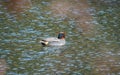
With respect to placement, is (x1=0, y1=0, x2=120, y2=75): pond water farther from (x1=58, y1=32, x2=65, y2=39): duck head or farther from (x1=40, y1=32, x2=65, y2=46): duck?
(x1=58, y1=32, x2=65, y2=39): duck head

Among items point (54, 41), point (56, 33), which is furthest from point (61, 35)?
point (56, 33)

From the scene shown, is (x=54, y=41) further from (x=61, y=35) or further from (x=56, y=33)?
(x=56, y=33)

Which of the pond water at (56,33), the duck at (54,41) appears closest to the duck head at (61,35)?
the duck at (54,41)

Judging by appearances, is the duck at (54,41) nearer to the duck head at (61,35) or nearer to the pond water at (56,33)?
the duck head at (61,35)

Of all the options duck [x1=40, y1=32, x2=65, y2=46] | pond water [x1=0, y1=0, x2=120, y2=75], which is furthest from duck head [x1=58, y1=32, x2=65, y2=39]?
pond water [x1=0, y1=0, x2=120, y2=75]

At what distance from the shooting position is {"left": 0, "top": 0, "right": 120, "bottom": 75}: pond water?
2350 cm

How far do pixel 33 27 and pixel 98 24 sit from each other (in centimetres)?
467

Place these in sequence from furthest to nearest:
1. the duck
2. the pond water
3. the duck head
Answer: the duck head
the duck
the pond water

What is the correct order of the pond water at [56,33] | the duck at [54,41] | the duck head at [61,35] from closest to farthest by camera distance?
1. the pond water at [56,33]
2. the duck at [54,41]
3. the duck head at [61,35]

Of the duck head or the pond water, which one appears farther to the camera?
the duck head

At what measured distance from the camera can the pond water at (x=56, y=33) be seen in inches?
925

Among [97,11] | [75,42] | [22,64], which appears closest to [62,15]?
[97,11]

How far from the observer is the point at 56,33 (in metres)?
29.9

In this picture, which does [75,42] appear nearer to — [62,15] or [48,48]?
[48,48]
